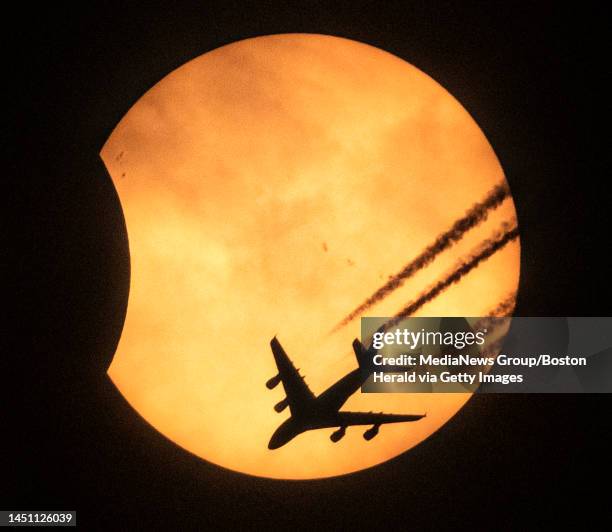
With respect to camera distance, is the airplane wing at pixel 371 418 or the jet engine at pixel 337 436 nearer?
the airplane wing at pixel 371 418

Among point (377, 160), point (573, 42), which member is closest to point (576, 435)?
point (377, 160)

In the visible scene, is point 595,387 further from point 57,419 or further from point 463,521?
point 57,419

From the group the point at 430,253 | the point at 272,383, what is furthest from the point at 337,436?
the point at 430,253

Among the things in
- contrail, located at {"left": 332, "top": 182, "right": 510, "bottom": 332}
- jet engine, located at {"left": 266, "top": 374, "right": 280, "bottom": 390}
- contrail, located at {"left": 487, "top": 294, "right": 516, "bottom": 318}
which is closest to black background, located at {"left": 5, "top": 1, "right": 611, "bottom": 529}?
contrail, located at {"left": 487, "top": 294, "right": 516, "bottom": 318}

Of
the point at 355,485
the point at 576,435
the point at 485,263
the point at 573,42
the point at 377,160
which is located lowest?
the point at 355,485

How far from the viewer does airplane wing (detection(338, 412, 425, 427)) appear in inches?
97.5

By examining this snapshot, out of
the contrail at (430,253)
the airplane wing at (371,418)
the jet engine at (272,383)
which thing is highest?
the contrail at (430,253)

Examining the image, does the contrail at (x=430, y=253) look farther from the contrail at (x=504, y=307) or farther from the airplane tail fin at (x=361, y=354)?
the contrail at (x=504, y=307)

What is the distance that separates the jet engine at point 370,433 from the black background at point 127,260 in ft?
0.55

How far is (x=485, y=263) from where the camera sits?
8.39ft

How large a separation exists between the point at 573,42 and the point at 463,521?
2.40 m

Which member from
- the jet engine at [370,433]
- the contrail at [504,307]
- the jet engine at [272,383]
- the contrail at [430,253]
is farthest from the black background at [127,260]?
the jet engine at [272,383]

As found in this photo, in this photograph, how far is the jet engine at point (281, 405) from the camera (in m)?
2.56

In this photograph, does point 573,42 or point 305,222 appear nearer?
point 305,222
